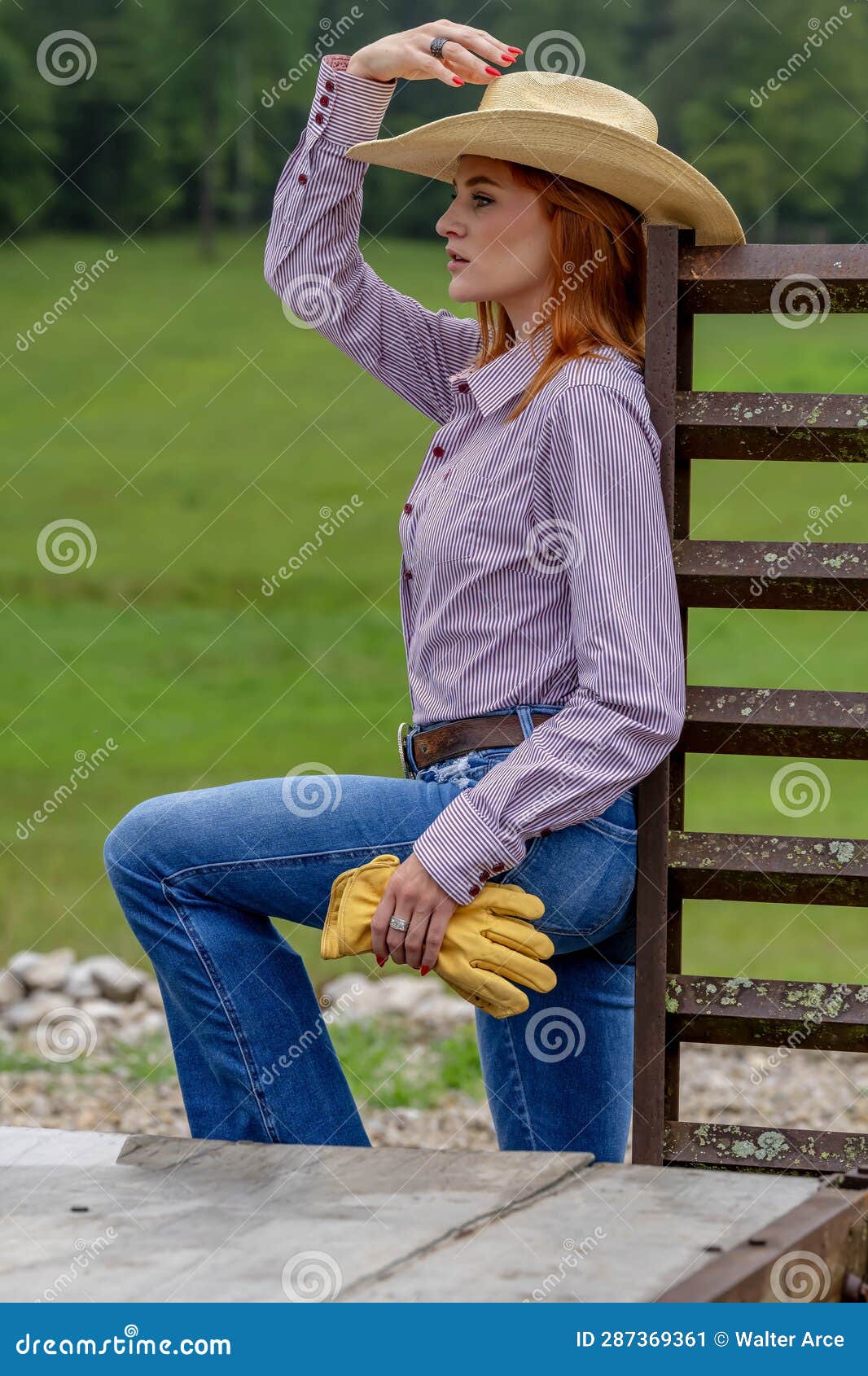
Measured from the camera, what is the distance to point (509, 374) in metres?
2.22

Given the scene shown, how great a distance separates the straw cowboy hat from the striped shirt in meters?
0.21

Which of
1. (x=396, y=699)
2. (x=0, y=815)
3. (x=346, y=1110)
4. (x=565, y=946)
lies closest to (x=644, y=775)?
(x=565, y=946)

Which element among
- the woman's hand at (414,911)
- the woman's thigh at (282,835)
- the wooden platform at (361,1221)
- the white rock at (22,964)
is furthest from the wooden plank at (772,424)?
the white rock at (22,964)

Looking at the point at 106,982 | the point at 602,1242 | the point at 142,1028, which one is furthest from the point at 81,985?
the point at 602,1242

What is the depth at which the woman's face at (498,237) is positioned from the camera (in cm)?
221

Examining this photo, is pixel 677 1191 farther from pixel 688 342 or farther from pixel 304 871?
pixel 688 342

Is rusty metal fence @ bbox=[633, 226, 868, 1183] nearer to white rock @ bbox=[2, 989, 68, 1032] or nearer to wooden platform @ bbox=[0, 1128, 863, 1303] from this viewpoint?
wooden platform @ bbox=[0, 1128, 863, 1303]

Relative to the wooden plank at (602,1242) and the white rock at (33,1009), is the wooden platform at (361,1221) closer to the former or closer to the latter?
the wooden plank at (602,1242)

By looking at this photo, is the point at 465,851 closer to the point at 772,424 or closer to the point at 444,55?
the point at 772,424

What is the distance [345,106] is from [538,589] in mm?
826

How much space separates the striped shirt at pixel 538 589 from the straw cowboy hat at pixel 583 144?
21cm

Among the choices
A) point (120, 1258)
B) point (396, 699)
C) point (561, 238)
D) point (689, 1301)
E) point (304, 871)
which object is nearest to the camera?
point (689, 1301)

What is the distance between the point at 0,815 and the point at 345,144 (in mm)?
7296

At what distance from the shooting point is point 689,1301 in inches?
56.1
